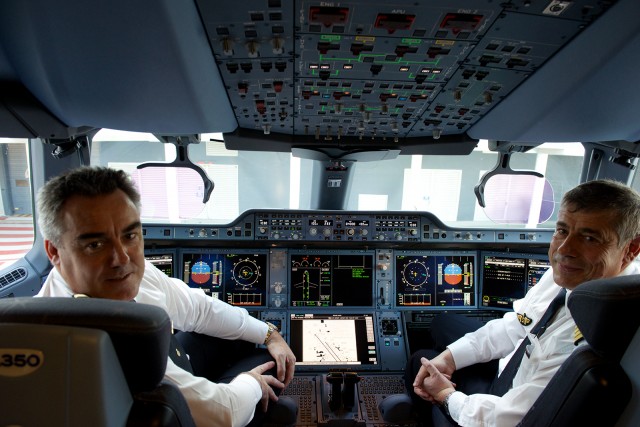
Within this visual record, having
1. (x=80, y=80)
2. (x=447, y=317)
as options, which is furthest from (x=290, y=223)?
(x=80, y=80)

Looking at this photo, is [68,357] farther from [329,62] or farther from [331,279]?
[331,279]

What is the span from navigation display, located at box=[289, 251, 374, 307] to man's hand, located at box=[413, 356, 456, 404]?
41.2 inches

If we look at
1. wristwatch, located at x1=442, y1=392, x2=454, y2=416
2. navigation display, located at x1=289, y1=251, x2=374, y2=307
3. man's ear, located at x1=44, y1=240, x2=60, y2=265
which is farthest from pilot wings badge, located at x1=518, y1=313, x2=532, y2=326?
man's ear, located at x1=44, y1=240, x2=60, y2=265

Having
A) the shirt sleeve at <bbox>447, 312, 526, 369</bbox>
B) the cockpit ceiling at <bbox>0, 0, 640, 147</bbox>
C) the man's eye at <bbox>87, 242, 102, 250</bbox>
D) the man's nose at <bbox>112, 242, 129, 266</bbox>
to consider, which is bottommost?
the shirt sleeve at <bbox>447, 312, 526, 369</bbox>

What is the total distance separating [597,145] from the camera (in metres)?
2.93

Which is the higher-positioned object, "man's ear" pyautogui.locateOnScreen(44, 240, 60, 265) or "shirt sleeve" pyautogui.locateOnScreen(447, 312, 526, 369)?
"man's ear" pyautogui.locateOnScreen(44, 240, 60, 265)

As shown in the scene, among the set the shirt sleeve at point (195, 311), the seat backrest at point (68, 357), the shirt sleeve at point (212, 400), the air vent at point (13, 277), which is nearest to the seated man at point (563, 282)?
the shirt sleeve at point (212, 400)

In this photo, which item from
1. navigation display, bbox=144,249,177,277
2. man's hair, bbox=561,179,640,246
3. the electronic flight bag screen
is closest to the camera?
man's hair, bbox=561,179,640,246

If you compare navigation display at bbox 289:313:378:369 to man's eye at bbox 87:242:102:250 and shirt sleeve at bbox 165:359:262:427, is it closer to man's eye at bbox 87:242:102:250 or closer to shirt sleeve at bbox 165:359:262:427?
shirt sleeve at bbox 165:359:262:427

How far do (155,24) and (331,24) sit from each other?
55 centimetres

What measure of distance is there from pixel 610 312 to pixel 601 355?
0.14 meters

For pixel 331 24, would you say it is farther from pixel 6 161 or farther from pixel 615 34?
pixel 6 161

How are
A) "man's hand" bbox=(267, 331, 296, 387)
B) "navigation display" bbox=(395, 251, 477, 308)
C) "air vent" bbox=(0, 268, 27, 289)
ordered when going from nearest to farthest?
"man's hand" bbox=(267, 331, 296, 387)
"air vent" bbox=(0, 268, 27, 289)
"navigation display" bbox=(395, 251, 477, 308)

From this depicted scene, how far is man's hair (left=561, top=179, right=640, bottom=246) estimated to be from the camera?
144cm
